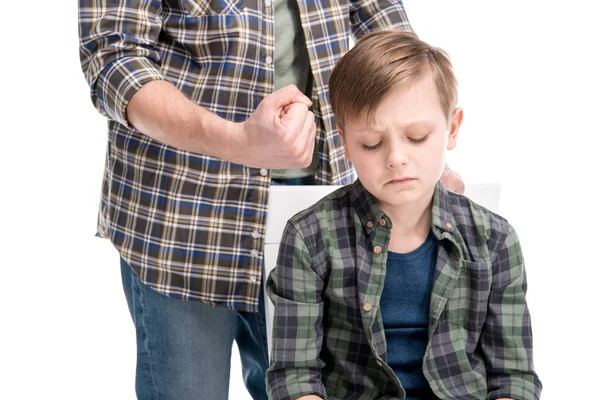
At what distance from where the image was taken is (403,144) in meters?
1.35

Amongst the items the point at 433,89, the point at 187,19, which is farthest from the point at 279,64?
the point at 433,89

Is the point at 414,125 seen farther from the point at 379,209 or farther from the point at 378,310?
the point at 378,310

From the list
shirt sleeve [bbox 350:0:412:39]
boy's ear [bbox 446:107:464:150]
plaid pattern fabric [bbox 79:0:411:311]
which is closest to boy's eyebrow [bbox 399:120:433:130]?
boy's ear [bbox 446:107:464:150]

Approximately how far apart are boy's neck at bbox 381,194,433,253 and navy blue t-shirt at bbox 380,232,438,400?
0.08ft

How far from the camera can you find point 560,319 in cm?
288

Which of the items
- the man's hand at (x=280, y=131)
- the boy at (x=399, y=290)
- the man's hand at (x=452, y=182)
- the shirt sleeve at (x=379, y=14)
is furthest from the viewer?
the shirt sleeve at (x=379, y=14)

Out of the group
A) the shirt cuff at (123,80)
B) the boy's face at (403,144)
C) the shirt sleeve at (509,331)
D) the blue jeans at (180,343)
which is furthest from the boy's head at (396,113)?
the blue jeans at (180,343)

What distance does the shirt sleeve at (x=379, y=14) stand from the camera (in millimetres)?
1822

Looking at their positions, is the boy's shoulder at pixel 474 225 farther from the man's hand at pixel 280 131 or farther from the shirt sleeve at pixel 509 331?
the man's hand at pixel 280 131

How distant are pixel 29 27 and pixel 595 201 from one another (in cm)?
228

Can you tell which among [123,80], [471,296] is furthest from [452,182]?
[123,80]

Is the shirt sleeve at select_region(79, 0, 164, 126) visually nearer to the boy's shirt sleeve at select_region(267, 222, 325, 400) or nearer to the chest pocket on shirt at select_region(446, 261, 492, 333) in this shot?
the boy's shirt sleeve at select_region(267, 222, 325, 400)

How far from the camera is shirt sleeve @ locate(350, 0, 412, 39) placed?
Answer: 182 cm

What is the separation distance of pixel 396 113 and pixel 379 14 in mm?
554
